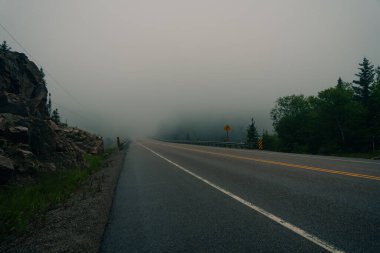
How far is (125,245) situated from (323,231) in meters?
2.93

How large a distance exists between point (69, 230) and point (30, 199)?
345 centimetres

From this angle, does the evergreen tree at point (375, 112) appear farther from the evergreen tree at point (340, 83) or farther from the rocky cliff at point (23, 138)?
the rocky cliff at point (23, 138)

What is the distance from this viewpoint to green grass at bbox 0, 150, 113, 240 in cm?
556

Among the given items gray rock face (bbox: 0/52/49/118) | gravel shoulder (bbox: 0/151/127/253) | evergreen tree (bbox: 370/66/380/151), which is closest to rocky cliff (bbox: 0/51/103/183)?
gray rock face (bbox: 0/52/49/118)

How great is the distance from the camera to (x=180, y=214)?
5457 millimetres

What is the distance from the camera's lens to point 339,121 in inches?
2126

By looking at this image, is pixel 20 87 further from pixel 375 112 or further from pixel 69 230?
pixel 375 112

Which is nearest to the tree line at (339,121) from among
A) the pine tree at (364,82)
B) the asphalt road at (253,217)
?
the pine tree at (364,82)

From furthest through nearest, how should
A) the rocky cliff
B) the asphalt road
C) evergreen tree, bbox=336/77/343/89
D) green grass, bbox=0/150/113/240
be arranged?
evergreen tree, bbox=336/77/343/89 → the rocky cliff → green grass, bbox=0/150/113/240 → the asphalt road

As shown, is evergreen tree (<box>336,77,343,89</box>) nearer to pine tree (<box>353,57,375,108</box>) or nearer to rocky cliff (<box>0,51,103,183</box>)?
pine tree (<box>353,57,375,108</box>)

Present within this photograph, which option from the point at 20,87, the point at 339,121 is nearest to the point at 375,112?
the point at 339,121

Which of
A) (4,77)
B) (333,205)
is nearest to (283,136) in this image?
(4,77)

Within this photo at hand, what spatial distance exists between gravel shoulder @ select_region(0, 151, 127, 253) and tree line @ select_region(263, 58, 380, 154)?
170ft

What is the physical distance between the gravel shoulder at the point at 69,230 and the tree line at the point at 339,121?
2043 inches
